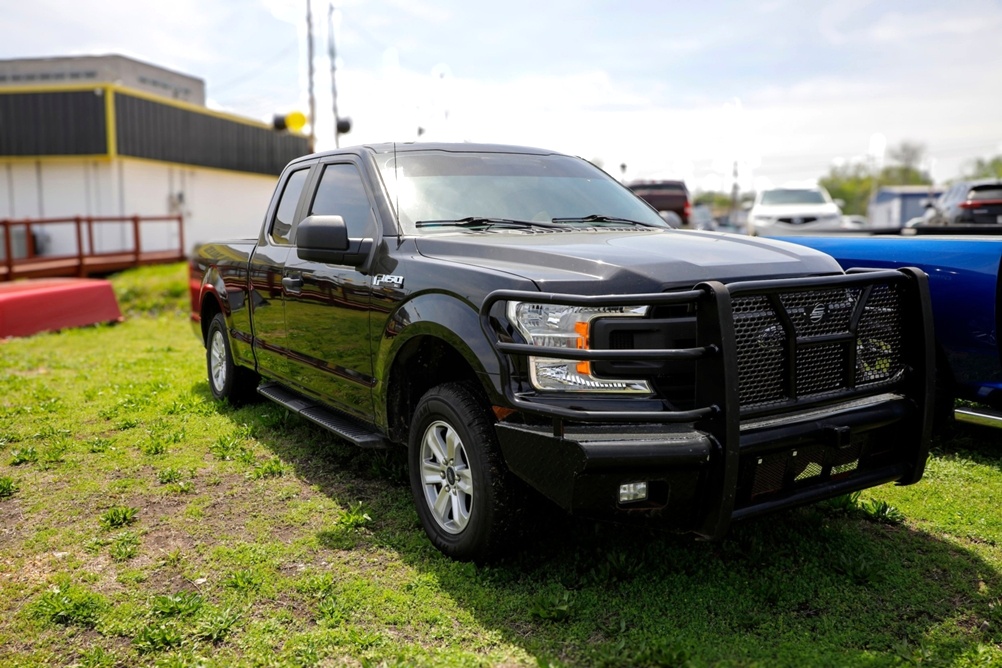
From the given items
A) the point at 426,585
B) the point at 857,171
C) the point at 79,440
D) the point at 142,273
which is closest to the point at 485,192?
the point at 426,585

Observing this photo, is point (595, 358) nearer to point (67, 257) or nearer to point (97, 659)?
point (97, 659)

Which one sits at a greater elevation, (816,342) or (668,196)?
(668,196)

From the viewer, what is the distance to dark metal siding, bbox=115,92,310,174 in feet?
84.1

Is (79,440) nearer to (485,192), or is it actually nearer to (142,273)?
(485,192)

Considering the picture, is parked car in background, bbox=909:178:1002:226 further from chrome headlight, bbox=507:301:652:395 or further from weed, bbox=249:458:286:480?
chrome headlight, bbox=507:301:652:395

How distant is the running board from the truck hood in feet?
5.49

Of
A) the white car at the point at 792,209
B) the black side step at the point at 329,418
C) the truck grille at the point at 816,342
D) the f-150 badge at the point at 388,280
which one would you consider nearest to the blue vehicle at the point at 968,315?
the truck grille at the point at 816,342

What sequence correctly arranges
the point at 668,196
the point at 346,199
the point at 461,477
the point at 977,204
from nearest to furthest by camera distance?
the point at 461,477 → the point at 346,199 → the point at 977,204 → the point at 668,196

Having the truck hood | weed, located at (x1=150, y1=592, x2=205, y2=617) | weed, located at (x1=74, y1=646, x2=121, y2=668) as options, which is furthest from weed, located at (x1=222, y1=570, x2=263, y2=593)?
the truck hood

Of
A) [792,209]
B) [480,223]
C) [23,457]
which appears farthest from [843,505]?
[792,209]

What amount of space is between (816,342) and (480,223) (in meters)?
1.85

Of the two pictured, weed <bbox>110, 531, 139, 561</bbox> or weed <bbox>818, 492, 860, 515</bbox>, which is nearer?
weed <bbox>110, 531, 139, 561</bbox>

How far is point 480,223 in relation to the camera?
4566mm

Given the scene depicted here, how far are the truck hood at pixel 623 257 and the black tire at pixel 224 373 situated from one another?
121 inches
